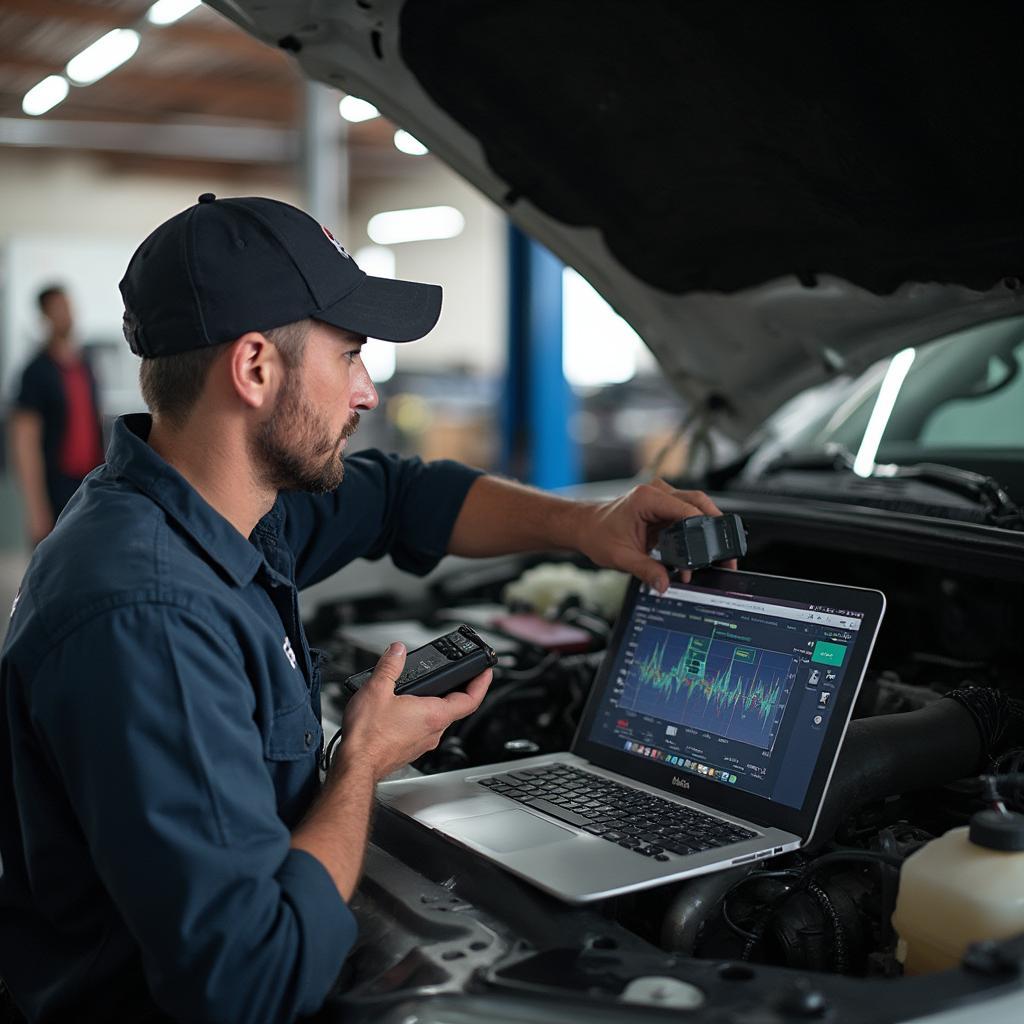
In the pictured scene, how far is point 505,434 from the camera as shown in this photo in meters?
6.93

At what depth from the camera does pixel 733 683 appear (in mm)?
1619

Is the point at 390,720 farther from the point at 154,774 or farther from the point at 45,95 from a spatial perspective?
the point at 45,95

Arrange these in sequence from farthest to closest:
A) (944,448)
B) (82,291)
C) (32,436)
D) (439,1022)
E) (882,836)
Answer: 1. (82,291)
2. (32,436)
3. (944,448)
4. (882,836)
5. (439,1022)

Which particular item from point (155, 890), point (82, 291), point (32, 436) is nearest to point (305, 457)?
point (155, 890)

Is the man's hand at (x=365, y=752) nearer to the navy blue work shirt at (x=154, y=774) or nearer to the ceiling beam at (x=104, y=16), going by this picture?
the navy blue work shirt at (x=154, y=774)

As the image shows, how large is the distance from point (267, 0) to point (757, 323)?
3.83 feet

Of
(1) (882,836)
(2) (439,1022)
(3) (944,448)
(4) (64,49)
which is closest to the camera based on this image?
(2) (439,1022)

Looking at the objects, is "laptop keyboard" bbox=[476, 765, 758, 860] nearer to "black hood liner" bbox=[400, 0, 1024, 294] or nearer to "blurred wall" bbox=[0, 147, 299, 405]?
"black hood liner" bbox=[400, 0, 1024, 294]

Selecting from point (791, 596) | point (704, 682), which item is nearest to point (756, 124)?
point (791, 596)

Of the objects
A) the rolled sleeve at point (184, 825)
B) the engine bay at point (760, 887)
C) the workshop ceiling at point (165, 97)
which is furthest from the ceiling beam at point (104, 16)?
the rolled sleeve at point (184, 825)

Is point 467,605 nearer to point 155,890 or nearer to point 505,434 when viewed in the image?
point 155,890

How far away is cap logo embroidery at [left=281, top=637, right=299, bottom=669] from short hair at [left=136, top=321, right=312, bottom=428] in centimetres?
30

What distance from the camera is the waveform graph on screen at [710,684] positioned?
156 cm

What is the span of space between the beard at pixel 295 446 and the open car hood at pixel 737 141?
2.51ft
